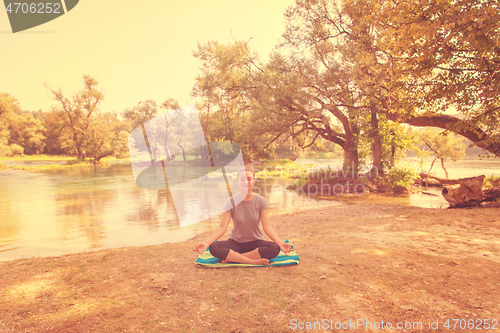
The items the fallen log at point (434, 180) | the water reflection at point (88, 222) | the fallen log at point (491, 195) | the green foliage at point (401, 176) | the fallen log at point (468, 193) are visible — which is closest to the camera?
the water reflection at point (88, 222)

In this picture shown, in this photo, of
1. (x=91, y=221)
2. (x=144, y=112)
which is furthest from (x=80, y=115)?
(x=91, y=221)

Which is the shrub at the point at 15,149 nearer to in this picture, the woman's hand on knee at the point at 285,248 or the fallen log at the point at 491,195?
the woman's hand on knee at the point at 285,248

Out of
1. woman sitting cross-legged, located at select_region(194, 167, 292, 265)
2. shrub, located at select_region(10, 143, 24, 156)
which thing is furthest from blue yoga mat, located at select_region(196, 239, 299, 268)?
shrub, located at select_region(10, 143, 24, 156)

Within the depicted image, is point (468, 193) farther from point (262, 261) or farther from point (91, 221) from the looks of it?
point (91, 221)

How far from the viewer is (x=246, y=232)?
4.41 meters

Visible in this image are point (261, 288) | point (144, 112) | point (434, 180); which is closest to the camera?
point (261, 288)

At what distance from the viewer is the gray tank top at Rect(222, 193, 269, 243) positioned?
4.31 metres

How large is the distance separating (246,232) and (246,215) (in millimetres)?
305

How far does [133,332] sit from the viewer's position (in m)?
2.59

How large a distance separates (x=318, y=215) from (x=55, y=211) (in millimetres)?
12347

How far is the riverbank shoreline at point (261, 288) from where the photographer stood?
2807 millimetres

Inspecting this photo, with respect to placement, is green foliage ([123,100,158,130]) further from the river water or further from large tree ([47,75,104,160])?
the river water

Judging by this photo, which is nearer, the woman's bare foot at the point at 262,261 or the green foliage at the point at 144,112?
the woman's bare foot at the point at 262,261

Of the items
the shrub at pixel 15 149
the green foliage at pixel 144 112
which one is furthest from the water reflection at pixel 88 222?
the shrub at pixel 15 149
